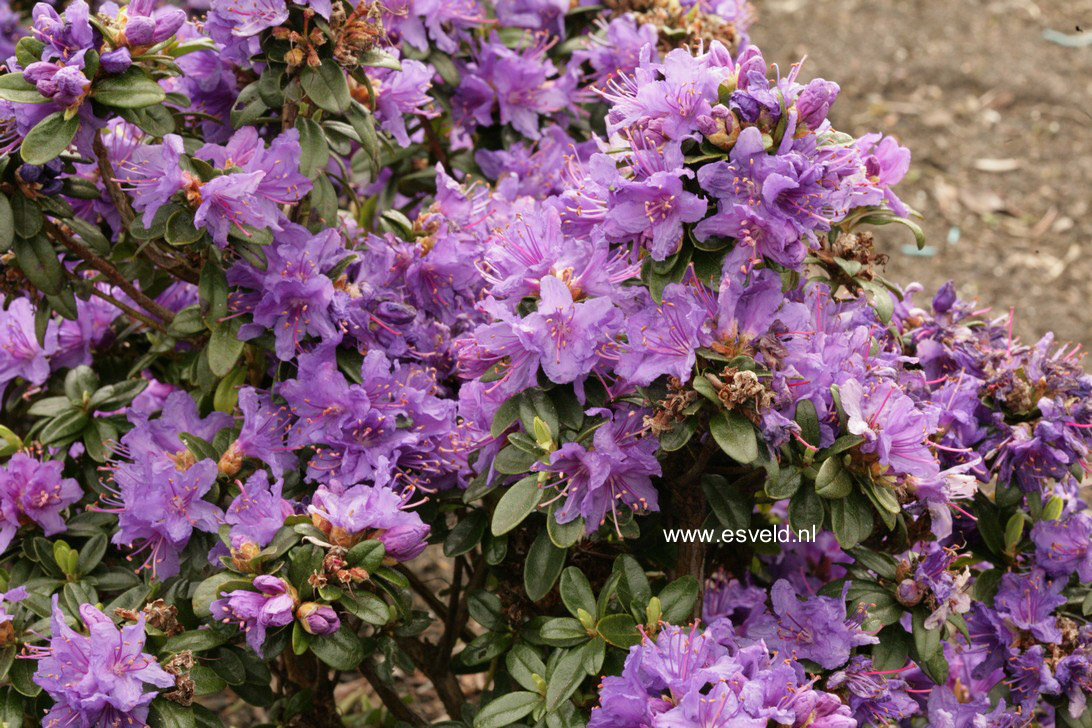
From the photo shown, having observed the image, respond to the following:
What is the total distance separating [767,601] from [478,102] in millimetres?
1468

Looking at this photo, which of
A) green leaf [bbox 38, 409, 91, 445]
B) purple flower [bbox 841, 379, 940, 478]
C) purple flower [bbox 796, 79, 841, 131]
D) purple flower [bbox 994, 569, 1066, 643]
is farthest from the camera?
green leaf [bbox 38, 409, 91, 445]

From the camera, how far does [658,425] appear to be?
1991mm

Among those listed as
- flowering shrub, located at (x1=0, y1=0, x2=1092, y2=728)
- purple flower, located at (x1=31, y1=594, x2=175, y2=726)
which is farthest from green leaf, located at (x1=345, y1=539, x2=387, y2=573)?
purple flower, located at (x1=31, y1=594, x2=175, y2=726)

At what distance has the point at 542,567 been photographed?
2.21m

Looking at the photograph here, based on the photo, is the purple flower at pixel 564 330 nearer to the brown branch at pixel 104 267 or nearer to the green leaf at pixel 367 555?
the green leaf at pixel 367 555

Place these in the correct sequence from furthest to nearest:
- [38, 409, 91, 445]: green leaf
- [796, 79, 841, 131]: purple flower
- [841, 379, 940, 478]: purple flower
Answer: [38, 409, 91, 445]: green leaf
[841, 379, 940, 478]: purple flower
[796, 79, 841, 131]: purple flower

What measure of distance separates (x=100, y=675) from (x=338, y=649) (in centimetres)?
39

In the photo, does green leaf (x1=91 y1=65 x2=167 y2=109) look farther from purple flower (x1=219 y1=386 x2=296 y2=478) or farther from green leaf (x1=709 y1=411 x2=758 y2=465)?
green leaf (x1=709 y1=411 x2=758 y2=465)

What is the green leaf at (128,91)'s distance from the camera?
2.17m

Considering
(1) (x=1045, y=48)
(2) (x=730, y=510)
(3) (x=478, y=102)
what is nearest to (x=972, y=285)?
(1) (x=1045, y=48)

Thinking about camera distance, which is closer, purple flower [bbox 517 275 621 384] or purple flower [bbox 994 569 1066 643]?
purple flower [bbox 517 275 621 384]

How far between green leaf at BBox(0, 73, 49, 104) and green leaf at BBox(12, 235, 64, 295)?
34 centimetres

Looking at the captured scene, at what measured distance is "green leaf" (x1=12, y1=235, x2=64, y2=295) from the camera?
7.93 feet

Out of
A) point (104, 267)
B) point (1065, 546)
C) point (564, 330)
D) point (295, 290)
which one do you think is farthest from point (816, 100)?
point (104, 267)
